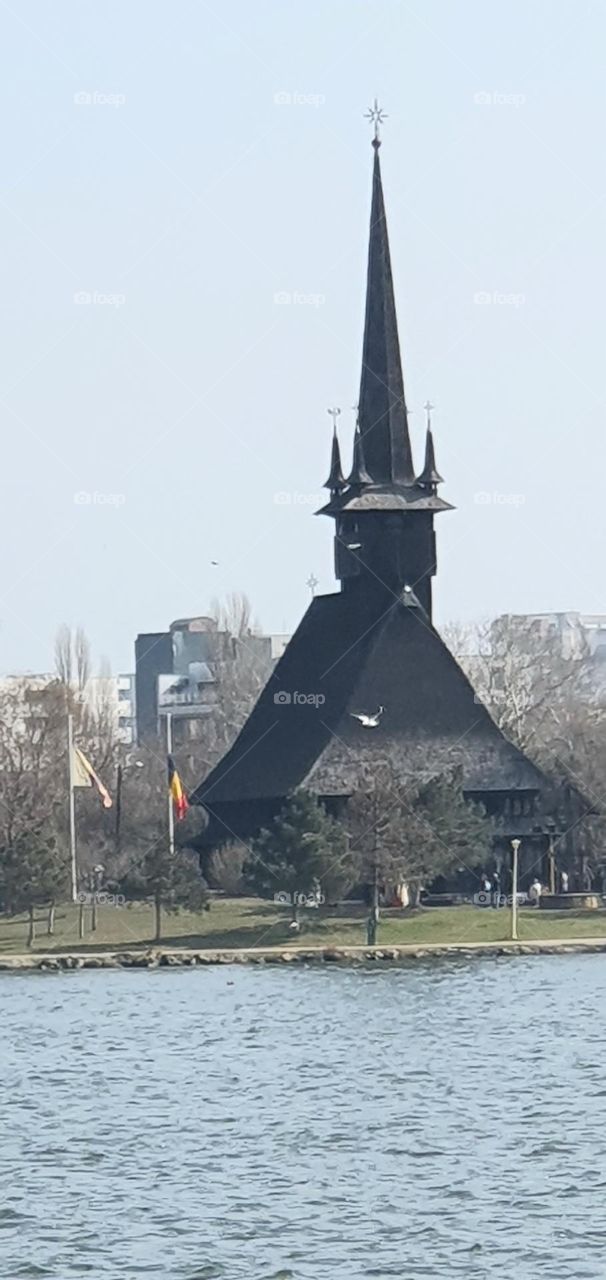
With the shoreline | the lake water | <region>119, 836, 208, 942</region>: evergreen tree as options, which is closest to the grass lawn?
<region>119, 836, 208, 942</region>: evergreen tree

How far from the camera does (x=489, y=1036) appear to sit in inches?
2053

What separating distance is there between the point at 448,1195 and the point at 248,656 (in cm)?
11408

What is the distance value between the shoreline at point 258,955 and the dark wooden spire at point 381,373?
25.9 metres

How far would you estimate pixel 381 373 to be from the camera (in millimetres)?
96625

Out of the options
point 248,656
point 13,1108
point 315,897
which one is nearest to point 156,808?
point 315,897

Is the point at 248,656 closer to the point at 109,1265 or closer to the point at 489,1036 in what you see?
the point at 489,1036

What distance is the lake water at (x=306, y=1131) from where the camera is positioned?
30.4 metres

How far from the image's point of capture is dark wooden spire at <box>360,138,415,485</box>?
3762 inches

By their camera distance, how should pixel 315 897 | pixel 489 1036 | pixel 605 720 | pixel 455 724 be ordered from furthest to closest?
pixel 605 720 < pixel 455 724 < pixel 315 897 < pixel 489 1036

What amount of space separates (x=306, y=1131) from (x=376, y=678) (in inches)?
2028

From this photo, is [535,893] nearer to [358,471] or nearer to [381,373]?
[358,471]

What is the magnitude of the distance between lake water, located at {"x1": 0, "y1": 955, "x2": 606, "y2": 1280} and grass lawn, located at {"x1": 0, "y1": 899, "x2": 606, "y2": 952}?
10.6 metres

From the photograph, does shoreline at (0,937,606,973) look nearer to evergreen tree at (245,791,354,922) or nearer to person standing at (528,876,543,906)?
evergreen tree at (245,791,354,922)

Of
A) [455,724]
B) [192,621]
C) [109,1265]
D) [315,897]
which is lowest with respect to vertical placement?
[109,1265]
